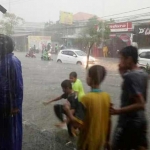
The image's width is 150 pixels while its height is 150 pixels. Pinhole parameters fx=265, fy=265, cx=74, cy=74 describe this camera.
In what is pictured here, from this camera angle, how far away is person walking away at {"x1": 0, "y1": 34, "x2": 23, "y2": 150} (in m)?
2.40

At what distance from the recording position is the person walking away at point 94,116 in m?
1.95

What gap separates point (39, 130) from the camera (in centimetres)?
391

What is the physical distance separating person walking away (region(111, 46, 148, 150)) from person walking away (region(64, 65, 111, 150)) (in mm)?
125

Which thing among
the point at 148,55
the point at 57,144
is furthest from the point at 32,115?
the point at 148,55

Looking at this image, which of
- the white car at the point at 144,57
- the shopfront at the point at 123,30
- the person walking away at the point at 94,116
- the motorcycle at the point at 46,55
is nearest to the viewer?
the person walking away at the point at 94,116

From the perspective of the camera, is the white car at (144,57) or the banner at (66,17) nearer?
the banner at (66,17)

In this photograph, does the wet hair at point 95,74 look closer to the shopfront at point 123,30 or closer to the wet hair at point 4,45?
the wet hair at point 4,45

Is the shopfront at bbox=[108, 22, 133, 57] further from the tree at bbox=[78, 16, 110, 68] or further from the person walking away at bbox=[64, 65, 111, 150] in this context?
the person walking away at bbox=[64, 65, 111, 150]

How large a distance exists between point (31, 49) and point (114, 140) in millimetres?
17870

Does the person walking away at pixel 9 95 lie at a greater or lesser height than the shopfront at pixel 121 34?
lesser

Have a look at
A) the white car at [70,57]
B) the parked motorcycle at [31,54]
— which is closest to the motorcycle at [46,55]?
the white car at [70,57]

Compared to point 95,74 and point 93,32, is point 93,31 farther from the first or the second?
point 95,74

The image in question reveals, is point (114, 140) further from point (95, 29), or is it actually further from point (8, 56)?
point (95, 29)

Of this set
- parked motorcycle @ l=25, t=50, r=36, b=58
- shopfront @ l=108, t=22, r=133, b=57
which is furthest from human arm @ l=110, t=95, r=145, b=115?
parked motorcycle @ l=25, t=50, r=36, b=58
